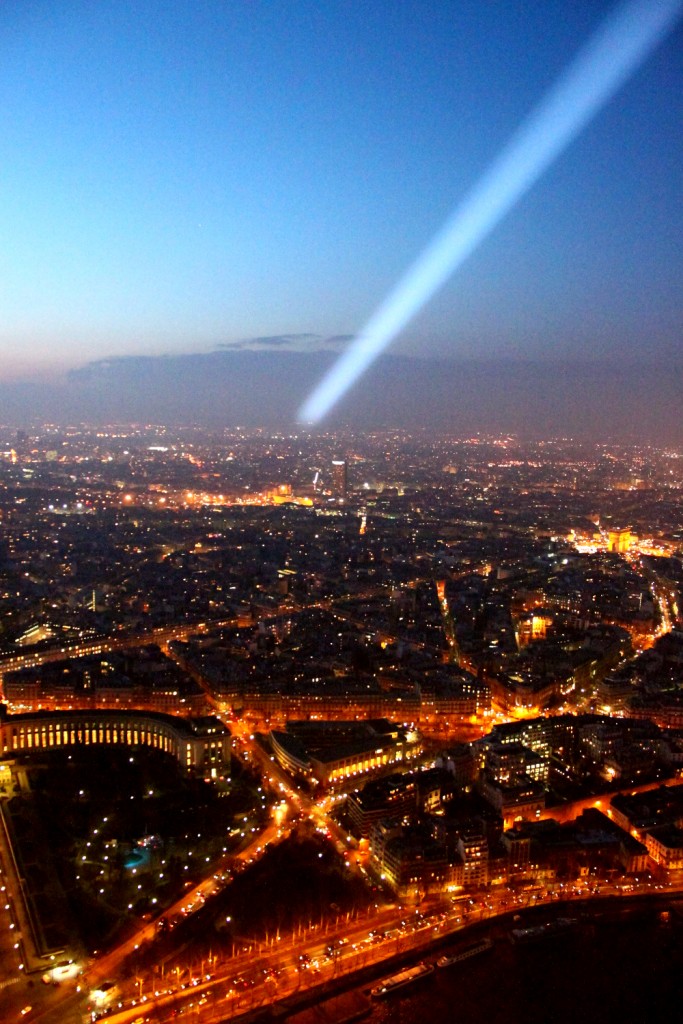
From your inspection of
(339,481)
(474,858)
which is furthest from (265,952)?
(339,481)

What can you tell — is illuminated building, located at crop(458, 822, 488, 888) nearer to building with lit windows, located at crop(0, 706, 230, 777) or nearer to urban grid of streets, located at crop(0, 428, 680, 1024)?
urban grid of streets, located at crop(0, 428, 680, 1024)

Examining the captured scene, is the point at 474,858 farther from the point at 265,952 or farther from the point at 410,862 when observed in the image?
the point at 265,952

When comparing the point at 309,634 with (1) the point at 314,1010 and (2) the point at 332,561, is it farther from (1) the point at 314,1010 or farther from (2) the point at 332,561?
(1) the point at 314,1010

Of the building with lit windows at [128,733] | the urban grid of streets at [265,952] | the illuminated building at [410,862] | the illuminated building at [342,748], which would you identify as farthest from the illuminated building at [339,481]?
the urban grid of streets at [265,952]

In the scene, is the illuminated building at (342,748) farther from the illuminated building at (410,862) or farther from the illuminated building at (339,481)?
the illuminated building at (339,481)

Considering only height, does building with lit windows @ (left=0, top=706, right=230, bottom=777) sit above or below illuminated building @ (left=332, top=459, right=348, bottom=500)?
below

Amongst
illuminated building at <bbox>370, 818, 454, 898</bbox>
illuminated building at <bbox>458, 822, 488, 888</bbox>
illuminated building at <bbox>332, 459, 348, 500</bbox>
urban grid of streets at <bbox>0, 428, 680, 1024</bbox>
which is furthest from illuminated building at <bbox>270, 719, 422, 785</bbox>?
illuminated building at <bbox>332, 459, 348, 500</bbox>

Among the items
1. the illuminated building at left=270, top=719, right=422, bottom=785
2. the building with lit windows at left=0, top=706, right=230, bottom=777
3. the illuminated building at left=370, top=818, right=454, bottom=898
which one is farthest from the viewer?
the building with lit windows at left=0, top=706, right=230, bottom=777

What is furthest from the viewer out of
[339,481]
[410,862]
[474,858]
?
[339,481]

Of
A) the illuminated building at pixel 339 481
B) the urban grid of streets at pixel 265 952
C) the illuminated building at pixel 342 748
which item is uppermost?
the illuminated building at pixel 339 481
